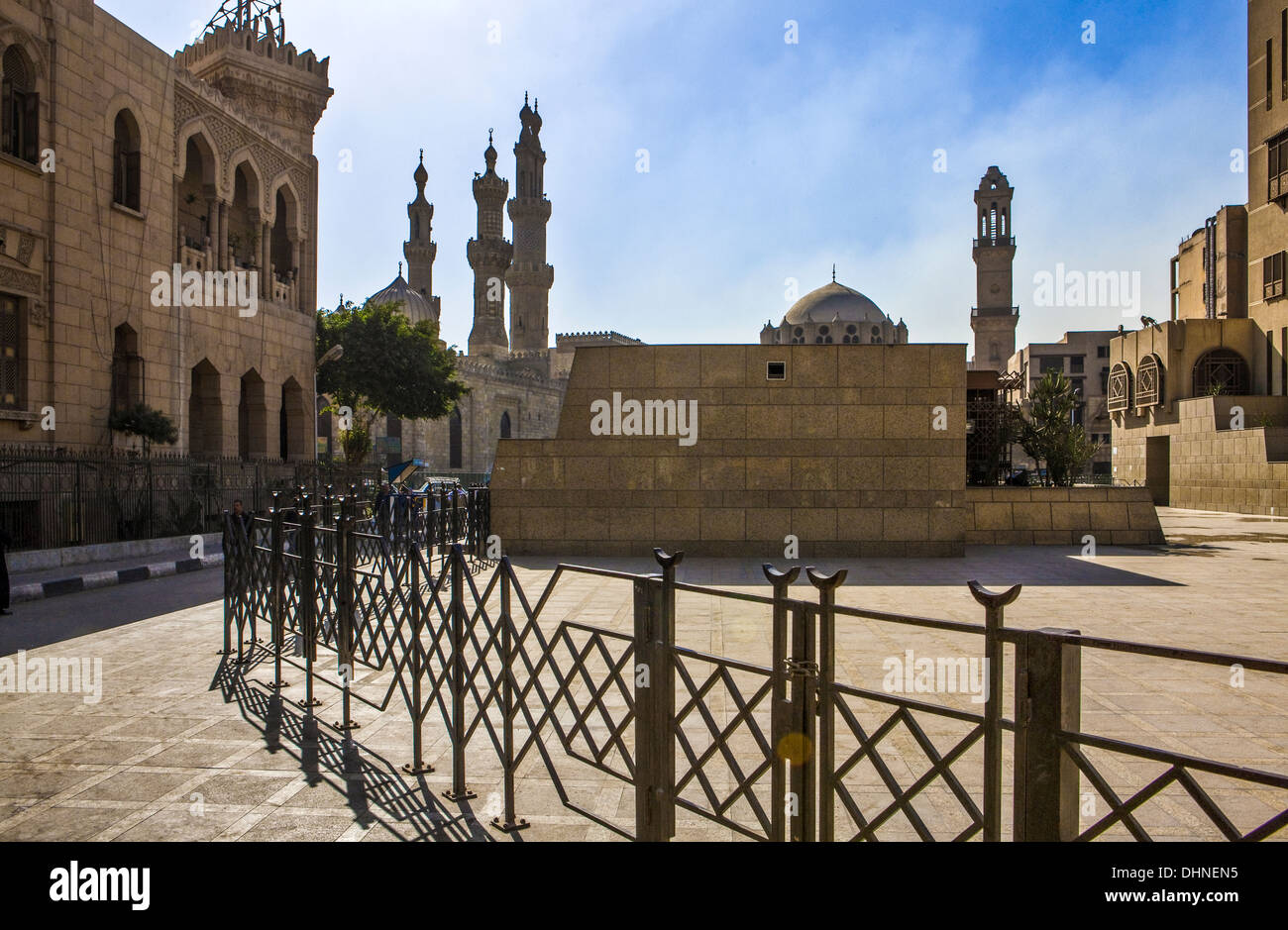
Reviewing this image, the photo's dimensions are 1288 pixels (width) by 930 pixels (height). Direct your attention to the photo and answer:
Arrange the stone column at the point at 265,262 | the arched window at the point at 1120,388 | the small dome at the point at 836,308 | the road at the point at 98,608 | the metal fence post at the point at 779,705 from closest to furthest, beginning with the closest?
1. the metal fence post at the point at 779,705
2. the road at the point at 98,608
3. the stone column at the point at 265,262
4. the arched window at the point at 1120,388
5. the small dome at the point at 836,308

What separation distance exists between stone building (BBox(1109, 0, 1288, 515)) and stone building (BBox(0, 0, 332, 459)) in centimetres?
2621

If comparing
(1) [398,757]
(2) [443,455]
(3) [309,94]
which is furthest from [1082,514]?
(2) [443,455]

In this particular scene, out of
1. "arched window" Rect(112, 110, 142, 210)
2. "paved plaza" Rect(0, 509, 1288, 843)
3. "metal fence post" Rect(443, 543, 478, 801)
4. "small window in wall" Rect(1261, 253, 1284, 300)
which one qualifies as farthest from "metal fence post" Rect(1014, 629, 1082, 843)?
"small window in wall" Rect(1261, 253, 1284, 300)

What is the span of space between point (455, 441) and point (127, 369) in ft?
123

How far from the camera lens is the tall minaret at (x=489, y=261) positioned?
61.7 m

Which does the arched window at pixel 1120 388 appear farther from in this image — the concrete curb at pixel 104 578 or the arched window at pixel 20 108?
the arched window at pixel 20 108

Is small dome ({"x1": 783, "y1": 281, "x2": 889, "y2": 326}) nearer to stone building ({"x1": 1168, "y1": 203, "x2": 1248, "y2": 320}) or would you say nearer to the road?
stone building ({"x1": 1168, "y1": 203, "x2": 1248, "y2": 320})

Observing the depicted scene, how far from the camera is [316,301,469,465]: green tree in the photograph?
33781 millimetres

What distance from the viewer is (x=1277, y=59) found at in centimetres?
2511

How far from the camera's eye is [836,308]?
5841 cm

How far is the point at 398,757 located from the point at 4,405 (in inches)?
557

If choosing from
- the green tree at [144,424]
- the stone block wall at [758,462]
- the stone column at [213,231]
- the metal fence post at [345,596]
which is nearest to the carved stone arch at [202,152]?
the stone column at [213,231]
